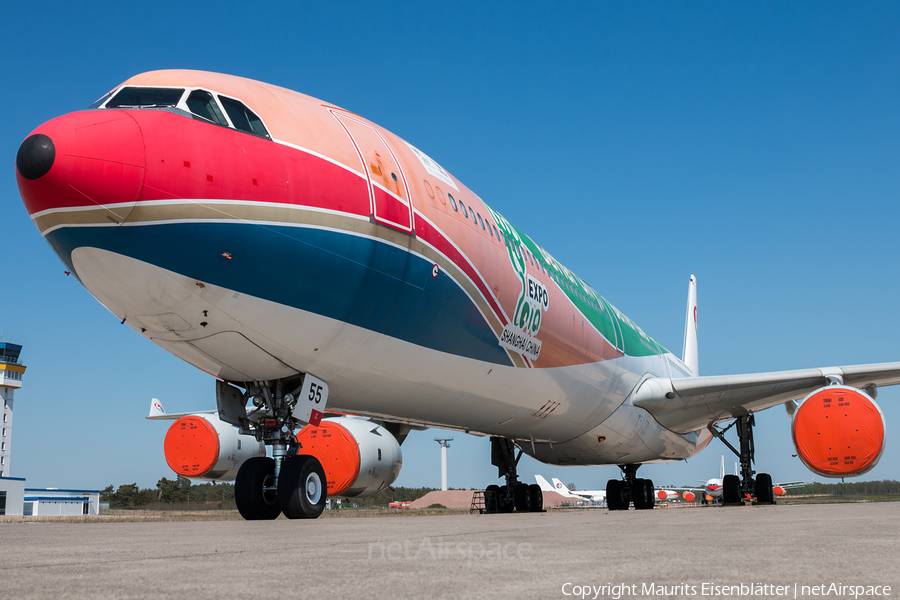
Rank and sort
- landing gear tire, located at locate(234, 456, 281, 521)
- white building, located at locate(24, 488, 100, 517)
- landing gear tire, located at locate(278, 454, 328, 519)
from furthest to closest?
white building, located at locate(24, 488, 100, 517), landing gear tire, located at locate(234, 456, 281, 521), landing gear tire, located at locate(278, 454, 328, 519)

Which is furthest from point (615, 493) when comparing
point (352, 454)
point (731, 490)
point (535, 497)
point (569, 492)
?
point (569, 492)

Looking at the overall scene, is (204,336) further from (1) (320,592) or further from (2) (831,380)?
(2) (831,380)

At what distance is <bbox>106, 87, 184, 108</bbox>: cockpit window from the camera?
264 inches

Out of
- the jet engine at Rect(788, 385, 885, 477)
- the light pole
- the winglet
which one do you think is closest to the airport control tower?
the light pole

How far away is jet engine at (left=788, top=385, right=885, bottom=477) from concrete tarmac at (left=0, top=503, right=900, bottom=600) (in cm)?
692

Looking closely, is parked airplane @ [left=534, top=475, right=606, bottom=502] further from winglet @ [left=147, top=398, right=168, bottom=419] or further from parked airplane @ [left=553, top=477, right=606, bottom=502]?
winglet @ [left=147, top=398, right=168, bottom=419]

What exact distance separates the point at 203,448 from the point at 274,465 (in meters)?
4.15

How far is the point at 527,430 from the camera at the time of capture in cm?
1249

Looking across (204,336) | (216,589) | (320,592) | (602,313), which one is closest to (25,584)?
(216,589)

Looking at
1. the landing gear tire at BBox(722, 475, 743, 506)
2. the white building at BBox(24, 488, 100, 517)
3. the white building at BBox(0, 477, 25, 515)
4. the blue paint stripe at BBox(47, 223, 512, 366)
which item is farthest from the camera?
the white building at BBox(24, 488, 100, 517)

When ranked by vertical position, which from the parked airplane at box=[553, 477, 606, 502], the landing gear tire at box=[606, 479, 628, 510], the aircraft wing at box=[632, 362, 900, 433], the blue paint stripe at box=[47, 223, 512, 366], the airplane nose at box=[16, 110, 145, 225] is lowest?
the parked airplane at box=[553, 477, 606, 502]

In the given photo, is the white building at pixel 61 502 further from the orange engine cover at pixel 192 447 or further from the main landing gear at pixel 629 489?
the orange engine cover at pixel 192 447

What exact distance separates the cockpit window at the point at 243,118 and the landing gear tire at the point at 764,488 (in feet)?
45.7

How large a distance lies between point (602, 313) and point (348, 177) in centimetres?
824
